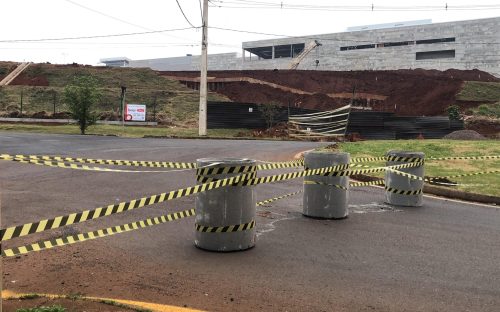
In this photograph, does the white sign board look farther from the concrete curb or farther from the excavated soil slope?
the concrete curb

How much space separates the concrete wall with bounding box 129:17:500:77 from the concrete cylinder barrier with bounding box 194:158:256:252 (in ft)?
222

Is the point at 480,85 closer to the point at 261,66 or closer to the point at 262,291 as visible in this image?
the point at 261,66

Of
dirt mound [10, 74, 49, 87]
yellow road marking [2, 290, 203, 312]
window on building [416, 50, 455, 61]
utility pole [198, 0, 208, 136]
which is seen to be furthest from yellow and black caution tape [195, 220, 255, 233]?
window on building [416, 50, 455, 61]

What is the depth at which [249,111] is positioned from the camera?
3822 centimetres

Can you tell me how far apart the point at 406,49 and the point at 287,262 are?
230 feet

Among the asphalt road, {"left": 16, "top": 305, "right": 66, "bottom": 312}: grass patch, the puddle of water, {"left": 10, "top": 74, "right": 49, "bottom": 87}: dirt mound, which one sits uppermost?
{"left": 10, "top": 74, "right": 49, "bottom": 87}: dirt mound

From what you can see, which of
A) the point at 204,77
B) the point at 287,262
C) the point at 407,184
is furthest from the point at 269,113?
the point at 287,262

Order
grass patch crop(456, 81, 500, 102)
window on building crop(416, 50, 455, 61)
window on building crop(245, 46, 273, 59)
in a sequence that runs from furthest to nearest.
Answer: window on building crop(245, 46, 273, 59) → window on building crop(416, 50, 455, 61) → grass patch crop(456, 81, 500, 102)

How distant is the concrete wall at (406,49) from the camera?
2502 inches

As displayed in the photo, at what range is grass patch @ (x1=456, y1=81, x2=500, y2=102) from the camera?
51338 mm

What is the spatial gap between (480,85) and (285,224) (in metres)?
55.0

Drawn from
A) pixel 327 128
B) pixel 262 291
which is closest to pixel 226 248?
pixel 262 291

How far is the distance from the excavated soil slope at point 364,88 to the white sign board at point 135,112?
54.1ft

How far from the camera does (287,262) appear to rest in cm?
547
